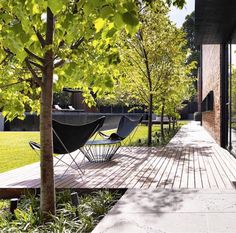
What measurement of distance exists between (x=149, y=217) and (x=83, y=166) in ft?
12.7

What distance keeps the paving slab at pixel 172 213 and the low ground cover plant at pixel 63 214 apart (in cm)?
25

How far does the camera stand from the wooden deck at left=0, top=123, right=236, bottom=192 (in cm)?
554

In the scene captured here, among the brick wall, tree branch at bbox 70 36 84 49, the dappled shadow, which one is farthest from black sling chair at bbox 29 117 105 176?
the brick wall

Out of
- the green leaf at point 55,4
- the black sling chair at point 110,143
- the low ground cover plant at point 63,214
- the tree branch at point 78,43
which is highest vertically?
the tree branch at point 78,43

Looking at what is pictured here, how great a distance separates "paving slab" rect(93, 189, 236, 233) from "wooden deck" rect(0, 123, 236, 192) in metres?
0.63

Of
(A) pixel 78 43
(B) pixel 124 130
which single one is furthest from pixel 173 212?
(B) pixel 124 130

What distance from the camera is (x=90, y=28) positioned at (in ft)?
11.1

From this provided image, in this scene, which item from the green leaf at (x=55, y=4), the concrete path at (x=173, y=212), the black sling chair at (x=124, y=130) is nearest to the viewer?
the green leaf at (x=55, y=4)

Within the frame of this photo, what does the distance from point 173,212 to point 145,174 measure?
245 cm

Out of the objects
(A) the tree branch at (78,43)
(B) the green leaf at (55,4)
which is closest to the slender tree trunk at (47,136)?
(A) the tree branch at (78,43)

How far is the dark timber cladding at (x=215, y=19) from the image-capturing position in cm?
689

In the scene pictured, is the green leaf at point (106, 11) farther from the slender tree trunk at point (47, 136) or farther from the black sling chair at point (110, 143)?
the black sling chair at point (110, 143)

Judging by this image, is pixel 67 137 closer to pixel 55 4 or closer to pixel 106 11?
pixel 55 4

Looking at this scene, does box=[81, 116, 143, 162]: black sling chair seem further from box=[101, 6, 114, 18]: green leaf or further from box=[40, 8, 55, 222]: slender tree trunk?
box=[101, 6, 114, 18]: green leaf
